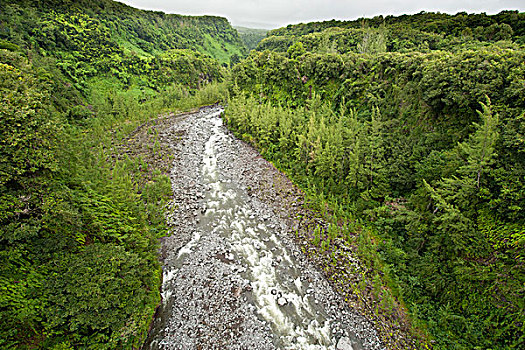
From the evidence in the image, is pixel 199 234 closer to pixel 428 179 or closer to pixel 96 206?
pixel 96 206

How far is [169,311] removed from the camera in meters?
14.2

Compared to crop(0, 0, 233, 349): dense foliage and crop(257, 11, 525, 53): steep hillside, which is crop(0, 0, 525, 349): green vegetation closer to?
crop(0, 0, 233, 349): dense foliage

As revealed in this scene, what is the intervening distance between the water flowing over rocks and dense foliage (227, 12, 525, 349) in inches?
175

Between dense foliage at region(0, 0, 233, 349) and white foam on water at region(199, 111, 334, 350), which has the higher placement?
dense foliage at region(0, 0, 233, 349)

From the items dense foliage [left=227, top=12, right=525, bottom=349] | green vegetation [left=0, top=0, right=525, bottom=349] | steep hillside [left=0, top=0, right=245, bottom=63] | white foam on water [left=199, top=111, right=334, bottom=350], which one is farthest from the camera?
steep hillside [left=0, top=0, right=245, bottom=63]

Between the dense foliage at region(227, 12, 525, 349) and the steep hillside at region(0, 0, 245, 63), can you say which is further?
the steep hillside at region(0, 0, 245, 63)

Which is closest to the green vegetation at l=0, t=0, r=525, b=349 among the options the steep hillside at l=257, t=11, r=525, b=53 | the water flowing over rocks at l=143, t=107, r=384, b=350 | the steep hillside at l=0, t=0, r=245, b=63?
the steep hillside at l=257, t=11, r=525, b=53

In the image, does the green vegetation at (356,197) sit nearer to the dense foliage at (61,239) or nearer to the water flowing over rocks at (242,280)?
the dense foliage at (61,239)

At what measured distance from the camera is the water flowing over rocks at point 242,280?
42.8ft

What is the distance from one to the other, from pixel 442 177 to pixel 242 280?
603 inches

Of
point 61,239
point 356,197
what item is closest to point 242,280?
point 61,239

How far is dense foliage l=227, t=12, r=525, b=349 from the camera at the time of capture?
1165 cm

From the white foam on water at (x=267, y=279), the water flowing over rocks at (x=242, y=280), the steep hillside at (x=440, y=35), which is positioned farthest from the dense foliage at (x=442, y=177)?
the steep hillside at (x=440, y=35)

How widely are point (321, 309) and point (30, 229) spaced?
15.4m
